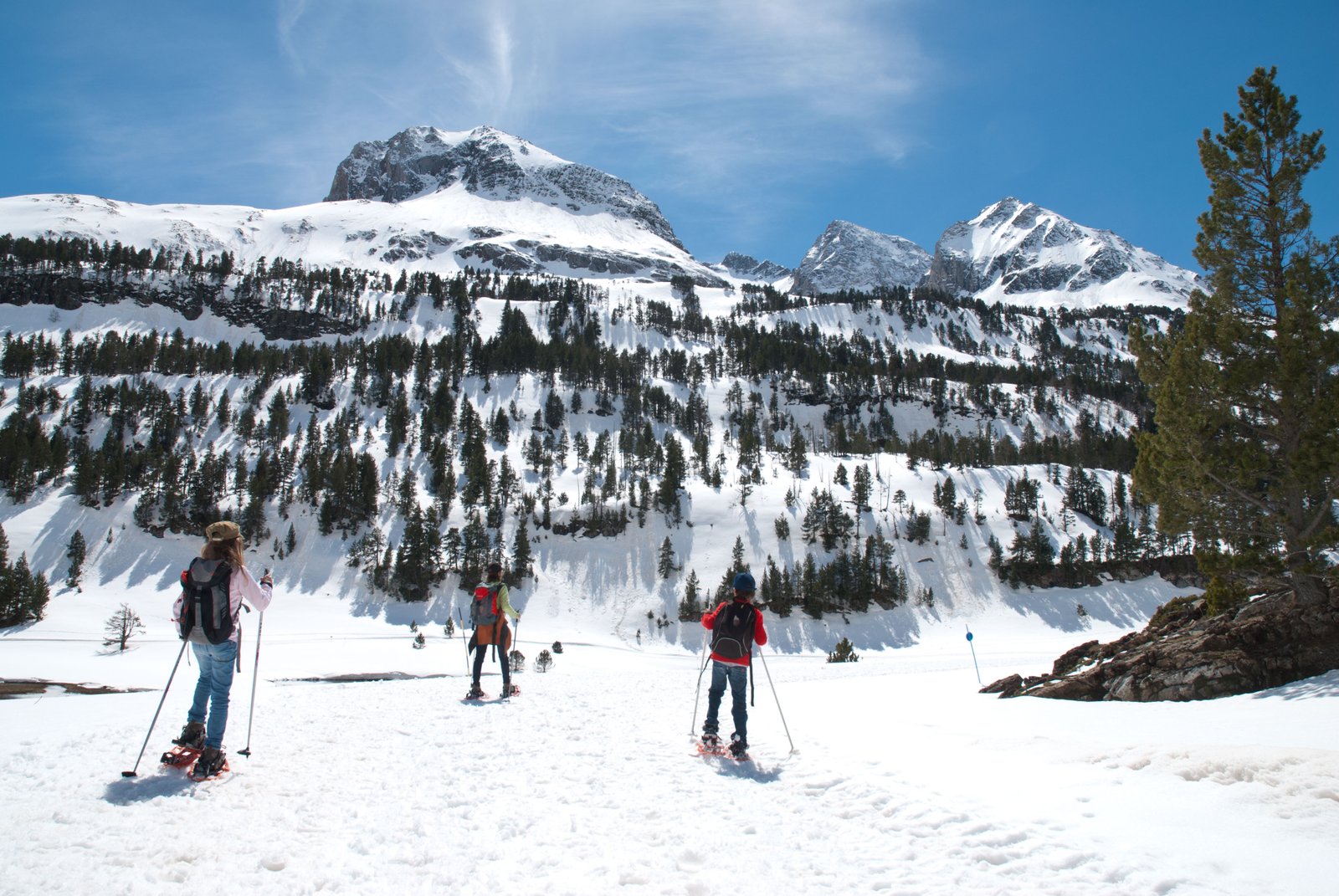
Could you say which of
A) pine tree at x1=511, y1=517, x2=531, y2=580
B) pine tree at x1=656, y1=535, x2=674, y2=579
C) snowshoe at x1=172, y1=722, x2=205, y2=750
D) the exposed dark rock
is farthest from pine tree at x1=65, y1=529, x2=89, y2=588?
the exposed dark rock

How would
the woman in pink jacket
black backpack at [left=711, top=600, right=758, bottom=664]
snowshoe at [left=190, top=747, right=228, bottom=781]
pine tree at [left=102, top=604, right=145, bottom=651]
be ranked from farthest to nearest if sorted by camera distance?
pine tree at [left=102, top=604, right=145, bottom=651] < black backpack at [left=711, top=600, right=758, bottom=664] < the woman in pink jacket < snowshoe at [left=190, top=747, right=228, bottom=781]

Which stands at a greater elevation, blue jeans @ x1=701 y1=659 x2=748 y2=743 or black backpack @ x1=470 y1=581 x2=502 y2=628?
A: black backpack @ x1=470 y1=581 x2=502 y2=628

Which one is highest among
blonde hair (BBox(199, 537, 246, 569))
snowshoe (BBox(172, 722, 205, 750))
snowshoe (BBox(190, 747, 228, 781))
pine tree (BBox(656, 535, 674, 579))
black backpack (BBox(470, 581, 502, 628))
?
pine tree (BBox(656, 535, 674, 579))

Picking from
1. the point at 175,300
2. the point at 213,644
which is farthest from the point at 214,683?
the point at 175,300

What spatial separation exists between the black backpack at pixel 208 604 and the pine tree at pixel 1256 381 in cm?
1819

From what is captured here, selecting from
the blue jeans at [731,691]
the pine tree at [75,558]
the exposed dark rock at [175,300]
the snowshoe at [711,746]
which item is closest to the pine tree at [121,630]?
the pine tree at [75,558]

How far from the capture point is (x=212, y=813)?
20.2ft

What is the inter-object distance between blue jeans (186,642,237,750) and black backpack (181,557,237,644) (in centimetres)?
15

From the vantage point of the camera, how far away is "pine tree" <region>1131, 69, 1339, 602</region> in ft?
44.1

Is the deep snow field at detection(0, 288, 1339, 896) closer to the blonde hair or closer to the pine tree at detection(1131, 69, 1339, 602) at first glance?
the blonde hair

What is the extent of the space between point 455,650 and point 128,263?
21270 cm

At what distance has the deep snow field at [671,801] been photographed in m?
5.02

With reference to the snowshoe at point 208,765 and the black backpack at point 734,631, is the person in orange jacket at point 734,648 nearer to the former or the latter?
the black backpack at point 734,631

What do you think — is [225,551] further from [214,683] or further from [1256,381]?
[1256,381]
